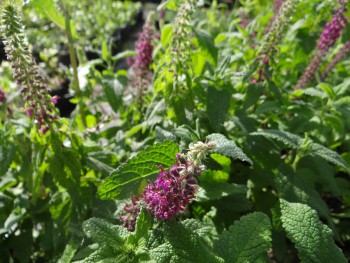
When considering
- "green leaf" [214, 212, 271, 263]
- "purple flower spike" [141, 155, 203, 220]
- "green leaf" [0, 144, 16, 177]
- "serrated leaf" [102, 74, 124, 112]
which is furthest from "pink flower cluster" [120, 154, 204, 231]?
"serrated leaf" [102, 74, 124, 112]

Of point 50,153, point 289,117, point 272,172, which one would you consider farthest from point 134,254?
point 289,117

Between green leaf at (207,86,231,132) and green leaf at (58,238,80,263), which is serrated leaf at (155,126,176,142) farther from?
green leaf at (58,238,80,263)

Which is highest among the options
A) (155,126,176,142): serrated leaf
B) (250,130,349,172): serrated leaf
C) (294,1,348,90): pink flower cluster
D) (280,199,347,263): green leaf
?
(294,1,348,90): pink flower cluster

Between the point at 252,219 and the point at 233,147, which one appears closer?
the point at 233,147

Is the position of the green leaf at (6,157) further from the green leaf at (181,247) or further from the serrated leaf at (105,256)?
the green leaf at (181,247)

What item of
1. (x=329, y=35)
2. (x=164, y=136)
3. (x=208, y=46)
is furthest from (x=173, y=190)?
(x=329, y=35)

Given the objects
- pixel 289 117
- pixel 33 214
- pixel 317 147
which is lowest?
pixel 317 147

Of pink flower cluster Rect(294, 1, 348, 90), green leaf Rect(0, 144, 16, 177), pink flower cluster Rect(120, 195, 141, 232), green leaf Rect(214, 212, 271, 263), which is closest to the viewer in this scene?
green leaf Rect(214, 212, 271, 263)

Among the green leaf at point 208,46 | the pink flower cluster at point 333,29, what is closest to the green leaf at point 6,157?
the green leaf at point 208,46

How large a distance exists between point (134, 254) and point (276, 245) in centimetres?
116

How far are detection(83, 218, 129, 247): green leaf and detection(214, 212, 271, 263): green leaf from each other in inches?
16.2

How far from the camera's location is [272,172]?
6.97 ft

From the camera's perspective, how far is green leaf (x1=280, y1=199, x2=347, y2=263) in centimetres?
149

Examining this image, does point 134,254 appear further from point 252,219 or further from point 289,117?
point 289,117
